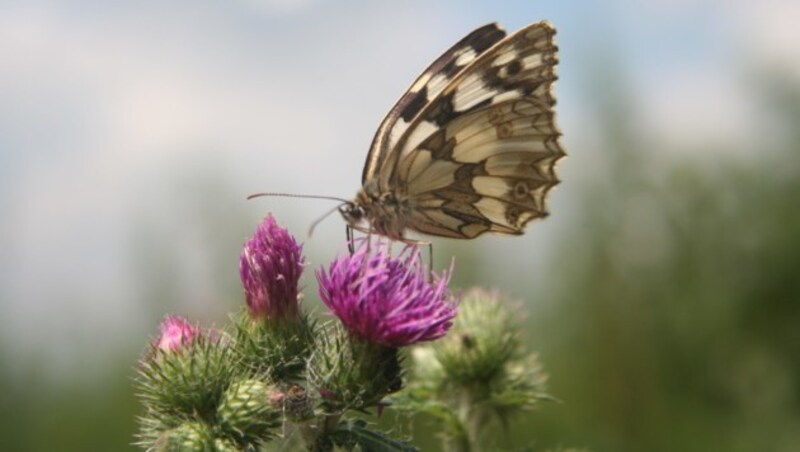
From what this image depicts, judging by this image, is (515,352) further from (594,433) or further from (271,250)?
(594,433)

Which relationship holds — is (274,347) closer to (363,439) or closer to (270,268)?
(270,268)

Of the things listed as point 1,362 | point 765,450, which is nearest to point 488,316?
point 765,450

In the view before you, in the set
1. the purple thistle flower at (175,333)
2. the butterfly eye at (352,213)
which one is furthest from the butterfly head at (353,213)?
the purple thistle flower at (175,333)

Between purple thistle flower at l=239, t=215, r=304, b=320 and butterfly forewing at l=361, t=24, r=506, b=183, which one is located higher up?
butterfly forewing at l=361, t=24, r=506, b=183

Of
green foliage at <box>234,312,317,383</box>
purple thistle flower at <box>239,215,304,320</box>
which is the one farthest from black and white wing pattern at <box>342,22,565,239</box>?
green foliage at <box>234,312,317,383</box>

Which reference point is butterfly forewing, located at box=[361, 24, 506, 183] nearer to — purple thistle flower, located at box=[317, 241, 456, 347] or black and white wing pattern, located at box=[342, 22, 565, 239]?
black and white wing pattern, located at box=[342, 22, 565, 239]

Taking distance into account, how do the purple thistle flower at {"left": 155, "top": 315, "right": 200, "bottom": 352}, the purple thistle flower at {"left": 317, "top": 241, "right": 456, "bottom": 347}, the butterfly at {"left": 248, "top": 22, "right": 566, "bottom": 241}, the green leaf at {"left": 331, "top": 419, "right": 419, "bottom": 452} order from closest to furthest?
1. the green leaf at {"left": 331, "top": 419, "right": 419, "bottom": 452}
2. the purple thistle flower at {"left": 317, "top": 241, "right": 456, "bottom": 347}
3. the purple thistle flower at {"left": 155, "top": 315, "right": 200, "bottom": 352}
4. the butterfly at {"left": 248, "top": 22, "right": 566, "bottom": 241}

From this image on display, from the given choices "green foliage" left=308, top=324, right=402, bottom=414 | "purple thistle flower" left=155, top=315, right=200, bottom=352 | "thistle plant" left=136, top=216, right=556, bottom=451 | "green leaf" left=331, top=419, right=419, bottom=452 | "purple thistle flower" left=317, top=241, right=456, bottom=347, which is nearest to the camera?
"green leaf" left=331, top=419, right=419, bottom=452
